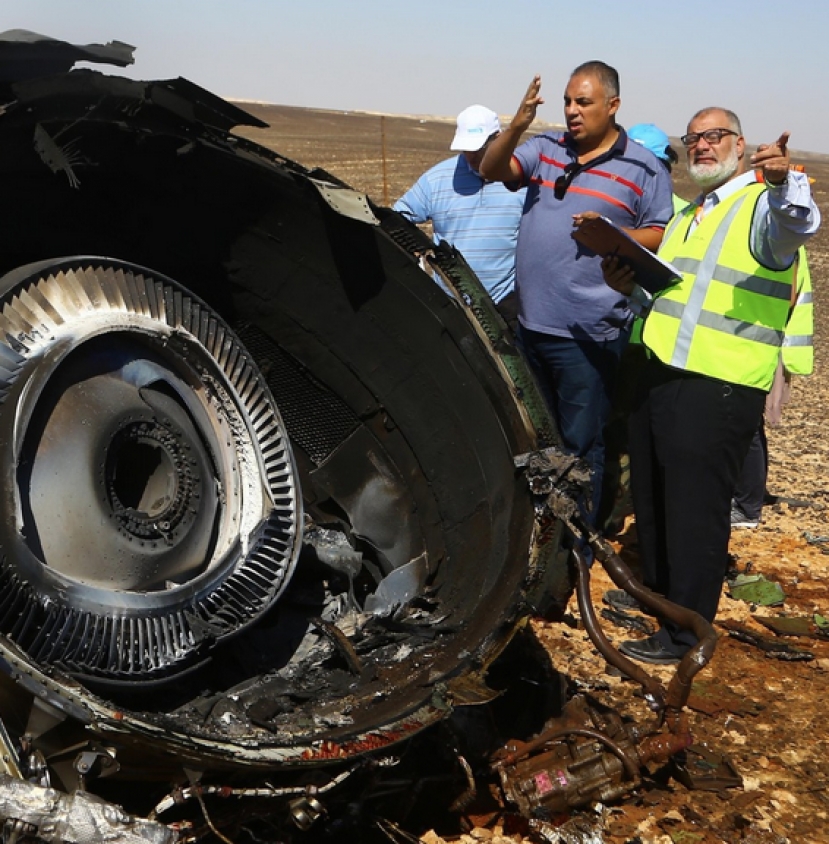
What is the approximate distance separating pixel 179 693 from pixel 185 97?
1.44 meters

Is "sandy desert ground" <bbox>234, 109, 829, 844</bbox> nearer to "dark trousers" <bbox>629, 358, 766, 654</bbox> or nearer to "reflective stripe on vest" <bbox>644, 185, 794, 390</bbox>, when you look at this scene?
"dark trousers" <bbox>629, 358, 766, 654</bbox>

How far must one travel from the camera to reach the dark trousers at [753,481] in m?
5.33

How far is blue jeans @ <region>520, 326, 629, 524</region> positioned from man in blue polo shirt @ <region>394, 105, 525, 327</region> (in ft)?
1.11

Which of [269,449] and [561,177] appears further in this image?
[561,177]

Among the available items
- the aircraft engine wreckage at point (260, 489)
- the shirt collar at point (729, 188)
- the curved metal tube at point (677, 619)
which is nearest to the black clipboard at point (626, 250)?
the shirt collar at point (729, 188)

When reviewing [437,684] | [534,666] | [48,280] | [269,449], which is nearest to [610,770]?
[534,666]

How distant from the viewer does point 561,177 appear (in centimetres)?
421

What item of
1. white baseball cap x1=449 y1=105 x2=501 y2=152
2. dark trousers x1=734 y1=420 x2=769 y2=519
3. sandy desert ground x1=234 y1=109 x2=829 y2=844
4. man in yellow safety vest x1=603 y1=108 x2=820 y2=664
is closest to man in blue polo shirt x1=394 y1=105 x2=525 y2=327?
white baseball cap x1=449 y1=105 x2=501 y2=152

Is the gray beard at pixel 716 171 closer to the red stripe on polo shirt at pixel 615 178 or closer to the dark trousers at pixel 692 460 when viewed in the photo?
the red stripe on polo shirt at pixel 615 178

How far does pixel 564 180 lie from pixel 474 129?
0.58 m

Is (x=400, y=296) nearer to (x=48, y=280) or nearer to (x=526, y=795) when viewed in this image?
(x=48, y=280)

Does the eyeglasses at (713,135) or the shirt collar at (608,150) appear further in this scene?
the shirt collar at (608,150)

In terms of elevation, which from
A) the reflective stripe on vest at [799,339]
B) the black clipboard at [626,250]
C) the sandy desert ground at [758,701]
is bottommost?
the sandy desert ground at [758,701]

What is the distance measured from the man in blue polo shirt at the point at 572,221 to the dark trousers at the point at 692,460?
0.28 metres
